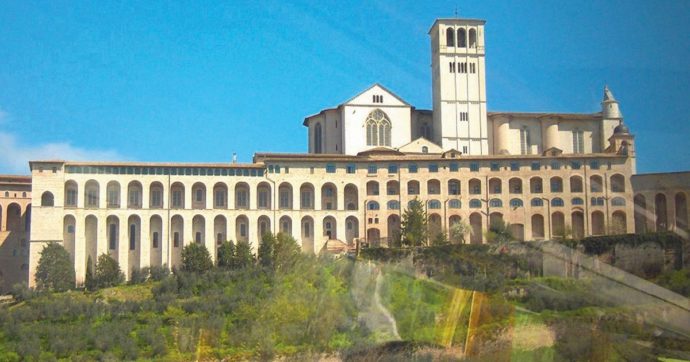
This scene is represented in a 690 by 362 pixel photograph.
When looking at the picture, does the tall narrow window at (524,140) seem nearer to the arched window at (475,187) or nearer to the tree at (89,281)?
the arched window at (475,187)

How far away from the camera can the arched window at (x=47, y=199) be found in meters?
69.6

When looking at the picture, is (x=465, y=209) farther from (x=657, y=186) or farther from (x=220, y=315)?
(x=220, y=315)

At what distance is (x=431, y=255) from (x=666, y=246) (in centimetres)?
1423

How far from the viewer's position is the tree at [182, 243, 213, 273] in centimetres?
6681

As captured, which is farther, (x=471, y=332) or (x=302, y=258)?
(x=302, y=258)

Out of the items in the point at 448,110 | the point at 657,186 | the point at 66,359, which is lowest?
the point at 66,359

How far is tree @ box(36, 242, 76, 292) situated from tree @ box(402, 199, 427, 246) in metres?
22.6

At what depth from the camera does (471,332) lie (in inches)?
1698

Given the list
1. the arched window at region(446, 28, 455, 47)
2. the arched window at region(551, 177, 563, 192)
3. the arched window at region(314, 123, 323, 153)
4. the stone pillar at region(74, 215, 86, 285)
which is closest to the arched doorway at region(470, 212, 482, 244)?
the arched window at region(551, 177, 563, 192)

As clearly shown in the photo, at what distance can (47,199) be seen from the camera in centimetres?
6981

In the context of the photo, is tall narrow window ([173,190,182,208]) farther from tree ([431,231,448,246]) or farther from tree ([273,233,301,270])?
tree ([431,231,448,246])

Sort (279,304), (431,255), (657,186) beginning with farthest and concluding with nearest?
(657,186)
(431,255)
(279,304)

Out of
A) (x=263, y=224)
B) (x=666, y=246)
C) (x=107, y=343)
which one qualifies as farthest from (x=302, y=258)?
(x=666, y=246)

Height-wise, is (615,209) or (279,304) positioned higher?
(615,209)
